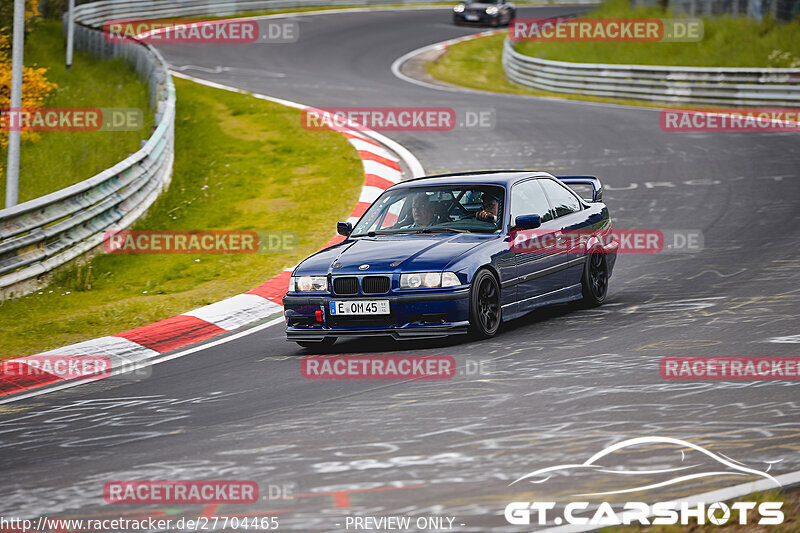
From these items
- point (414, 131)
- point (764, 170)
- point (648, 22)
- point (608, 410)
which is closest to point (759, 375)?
point (608, 410)

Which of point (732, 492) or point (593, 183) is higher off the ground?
point (593, 183)

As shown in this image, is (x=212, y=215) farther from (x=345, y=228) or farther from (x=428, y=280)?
(x=428, y=280)

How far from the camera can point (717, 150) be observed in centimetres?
1895

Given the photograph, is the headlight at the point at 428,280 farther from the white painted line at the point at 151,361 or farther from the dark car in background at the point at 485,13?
the dark car in background at the point at 485,13

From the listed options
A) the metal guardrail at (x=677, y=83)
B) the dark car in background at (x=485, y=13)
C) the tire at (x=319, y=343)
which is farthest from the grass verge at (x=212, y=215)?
the dark car in background at (x=485, y=13)

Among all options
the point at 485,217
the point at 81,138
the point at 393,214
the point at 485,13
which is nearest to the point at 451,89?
the point at 81,138

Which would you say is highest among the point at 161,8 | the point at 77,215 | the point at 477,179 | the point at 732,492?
the point at 161,8

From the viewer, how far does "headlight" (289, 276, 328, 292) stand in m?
8.94

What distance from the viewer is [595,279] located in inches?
415

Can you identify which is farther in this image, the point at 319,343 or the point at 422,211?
the point at 422,211

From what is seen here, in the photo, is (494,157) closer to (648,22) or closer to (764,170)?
(764,170)

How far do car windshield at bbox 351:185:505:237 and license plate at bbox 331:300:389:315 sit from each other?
1.12 metres

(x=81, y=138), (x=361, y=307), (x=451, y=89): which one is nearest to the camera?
(x=361, y=307)

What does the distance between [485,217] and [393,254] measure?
3.69ft
